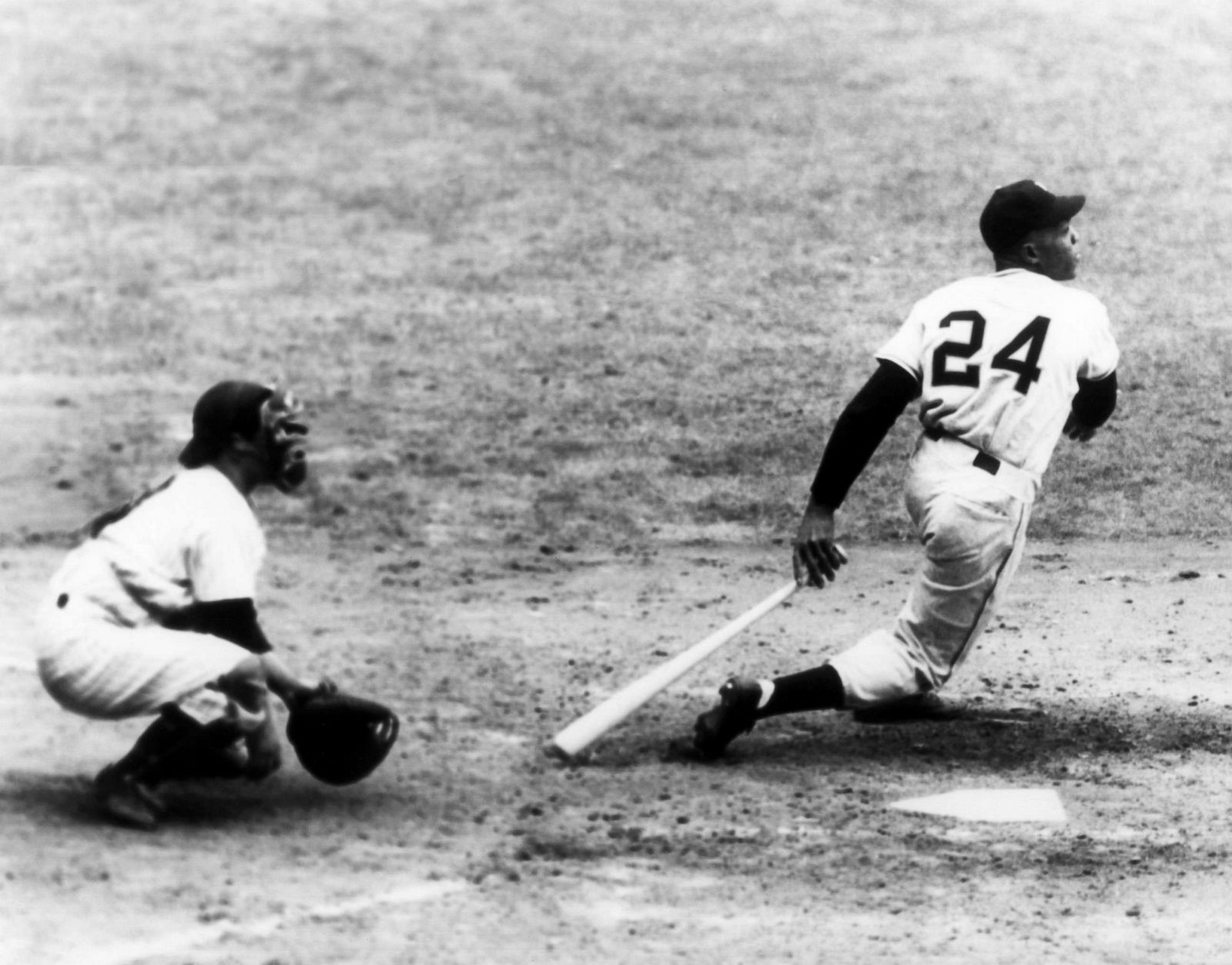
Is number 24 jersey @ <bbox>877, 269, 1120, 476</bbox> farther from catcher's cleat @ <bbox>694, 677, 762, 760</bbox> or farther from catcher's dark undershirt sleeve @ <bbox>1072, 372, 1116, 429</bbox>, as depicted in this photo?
catcher's cleat @ <bbox>694, 677, 762, 760</bbox>

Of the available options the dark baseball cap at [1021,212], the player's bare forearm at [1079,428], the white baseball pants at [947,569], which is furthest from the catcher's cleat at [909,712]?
the dark baseball cap at [1021,212]

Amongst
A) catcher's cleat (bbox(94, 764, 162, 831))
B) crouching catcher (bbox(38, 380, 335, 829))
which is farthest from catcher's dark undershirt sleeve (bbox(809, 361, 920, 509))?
catcher's cleat (bbox(94, 764, 162, 831))

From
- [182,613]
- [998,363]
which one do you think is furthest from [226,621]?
[998,363]

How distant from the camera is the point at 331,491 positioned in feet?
28.7

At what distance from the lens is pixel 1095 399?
5.55 metres

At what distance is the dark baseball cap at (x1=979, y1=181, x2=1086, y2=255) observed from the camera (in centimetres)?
550

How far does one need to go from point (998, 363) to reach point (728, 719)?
1.26 metres

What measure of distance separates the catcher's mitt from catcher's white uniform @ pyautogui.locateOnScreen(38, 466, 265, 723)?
0.91 ft

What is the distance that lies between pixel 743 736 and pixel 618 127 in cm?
815

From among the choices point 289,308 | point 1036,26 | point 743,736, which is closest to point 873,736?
point 743,736

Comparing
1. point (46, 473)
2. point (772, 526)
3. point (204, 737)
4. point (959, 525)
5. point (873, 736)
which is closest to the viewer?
→ point (204, 737)

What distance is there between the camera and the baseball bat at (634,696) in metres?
5.33

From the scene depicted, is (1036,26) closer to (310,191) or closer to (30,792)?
(310,191)

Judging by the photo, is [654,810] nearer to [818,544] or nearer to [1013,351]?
[818,544]
